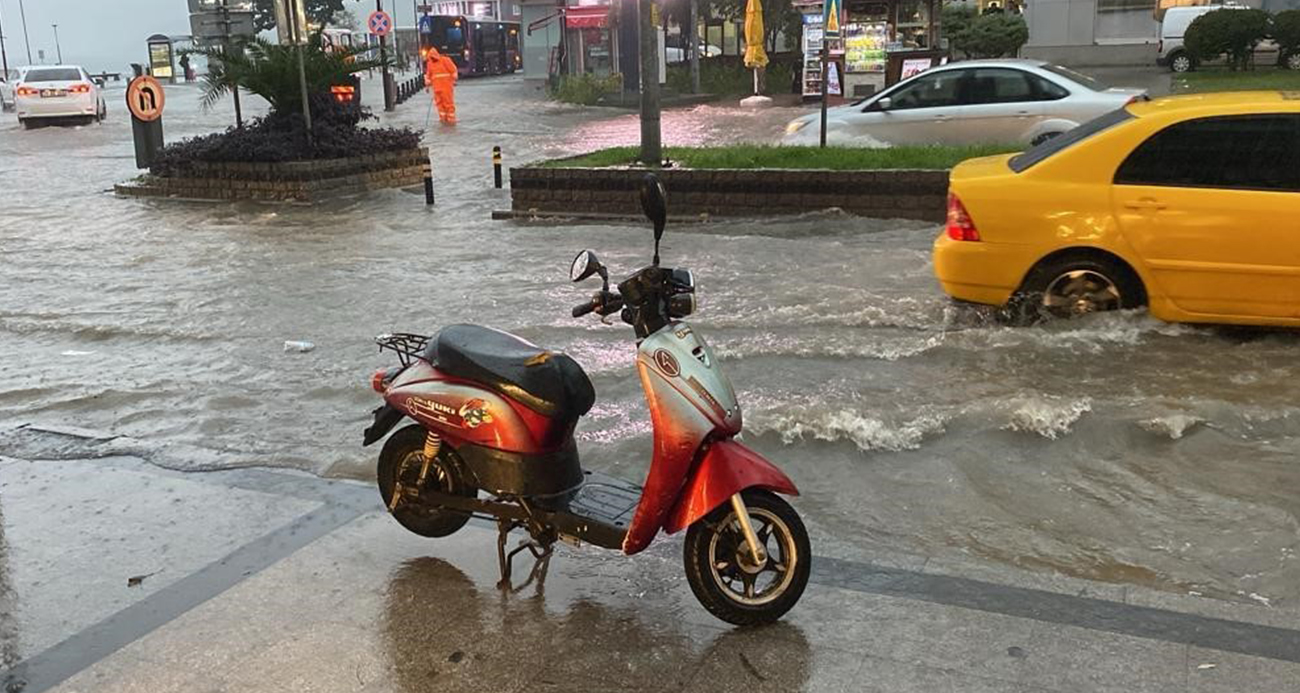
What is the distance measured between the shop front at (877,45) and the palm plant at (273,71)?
11881mm

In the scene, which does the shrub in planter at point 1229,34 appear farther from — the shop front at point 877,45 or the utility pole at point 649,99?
the utility pole at point 649,99

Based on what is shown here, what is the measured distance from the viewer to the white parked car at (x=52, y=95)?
3127cm

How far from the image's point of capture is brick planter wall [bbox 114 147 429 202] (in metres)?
16.6

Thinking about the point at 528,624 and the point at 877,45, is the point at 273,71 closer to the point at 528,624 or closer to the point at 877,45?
the point at 877,45

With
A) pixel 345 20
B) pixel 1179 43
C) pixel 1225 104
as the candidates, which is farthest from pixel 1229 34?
pixel 345 20

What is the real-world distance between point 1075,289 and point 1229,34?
24.6m

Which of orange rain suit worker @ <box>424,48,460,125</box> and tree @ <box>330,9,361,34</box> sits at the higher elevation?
tree @ <box>330,9,361,34</box>

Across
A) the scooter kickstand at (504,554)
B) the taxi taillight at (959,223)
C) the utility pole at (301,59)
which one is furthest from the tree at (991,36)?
the scooter kickstand at (504,554)

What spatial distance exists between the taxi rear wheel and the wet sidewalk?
3498mm

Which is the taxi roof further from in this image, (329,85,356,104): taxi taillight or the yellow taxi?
(329,85,356,104): taxi taillight

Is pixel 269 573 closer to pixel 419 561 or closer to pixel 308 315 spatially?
pixel 419 561

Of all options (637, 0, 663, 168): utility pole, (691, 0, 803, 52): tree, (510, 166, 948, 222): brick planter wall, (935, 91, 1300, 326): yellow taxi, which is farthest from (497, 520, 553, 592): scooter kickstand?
(691, 0, 803, 52): tree

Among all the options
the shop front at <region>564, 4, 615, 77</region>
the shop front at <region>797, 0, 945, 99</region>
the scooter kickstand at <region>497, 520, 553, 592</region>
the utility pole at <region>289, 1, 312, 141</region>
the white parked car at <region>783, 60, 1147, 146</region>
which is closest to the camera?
the scooter kickstand at <region>497, 520, 553, 592</region>

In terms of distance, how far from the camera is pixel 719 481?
366cm
